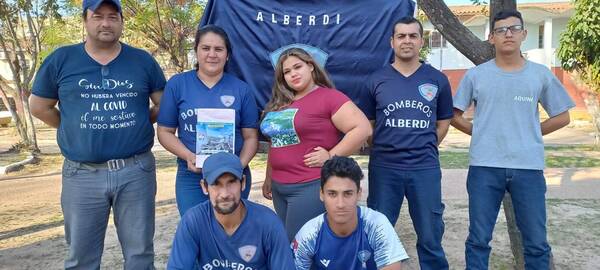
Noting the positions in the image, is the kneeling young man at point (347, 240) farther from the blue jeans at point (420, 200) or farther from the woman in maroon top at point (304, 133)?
the blue jeans at point (420, 200)

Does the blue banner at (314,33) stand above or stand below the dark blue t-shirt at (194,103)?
above

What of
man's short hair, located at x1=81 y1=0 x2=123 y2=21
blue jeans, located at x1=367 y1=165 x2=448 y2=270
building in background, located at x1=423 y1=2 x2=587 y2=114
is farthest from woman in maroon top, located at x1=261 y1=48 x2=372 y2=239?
building in background, located at x1=423 y1=2 x2=587 y2=114

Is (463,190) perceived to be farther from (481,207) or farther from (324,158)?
(324,158)

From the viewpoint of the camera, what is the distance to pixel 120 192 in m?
3.48

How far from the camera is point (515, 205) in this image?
354cm

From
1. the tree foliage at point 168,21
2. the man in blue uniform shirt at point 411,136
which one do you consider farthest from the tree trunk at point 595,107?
the man in blue uniform shirt at point 411,136

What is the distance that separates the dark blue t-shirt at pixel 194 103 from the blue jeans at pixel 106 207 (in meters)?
0.37

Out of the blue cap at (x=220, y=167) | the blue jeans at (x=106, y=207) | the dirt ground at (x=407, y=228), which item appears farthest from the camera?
the dirt ground at (x=407, y=228)

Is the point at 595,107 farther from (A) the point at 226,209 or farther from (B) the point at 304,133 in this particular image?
(A) the point at 226,209

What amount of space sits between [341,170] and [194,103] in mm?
1075

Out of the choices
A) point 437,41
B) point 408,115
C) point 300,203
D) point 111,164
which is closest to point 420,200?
point 408,115

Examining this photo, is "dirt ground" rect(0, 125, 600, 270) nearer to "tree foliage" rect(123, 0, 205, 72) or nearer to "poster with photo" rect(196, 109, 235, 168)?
"poster with photo" rect(196, 109, 235, 168)

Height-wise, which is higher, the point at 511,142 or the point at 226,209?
the point at 511,142

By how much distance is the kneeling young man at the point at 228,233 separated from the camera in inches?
110
